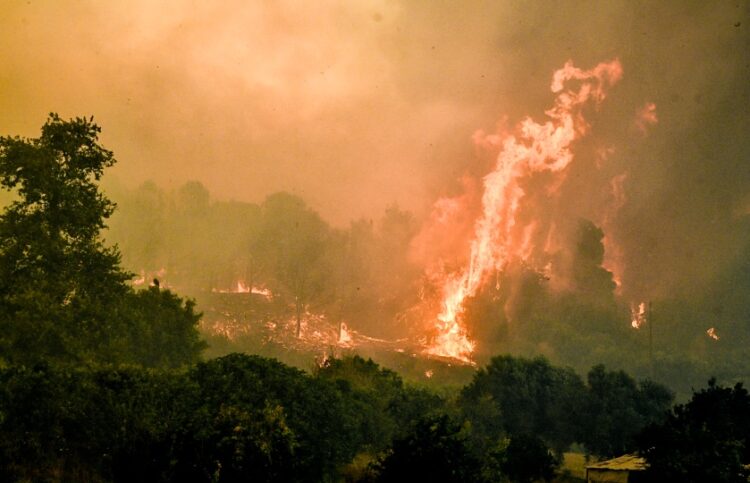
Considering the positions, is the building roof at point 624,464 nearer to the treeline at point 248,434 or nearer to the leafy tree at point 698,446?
the treeline at point 248,434

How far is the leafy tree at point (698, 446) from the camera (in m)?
22.6

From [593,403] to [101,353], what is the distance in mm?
58194

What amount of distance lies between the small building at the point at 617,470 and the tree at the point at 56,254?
32416mm

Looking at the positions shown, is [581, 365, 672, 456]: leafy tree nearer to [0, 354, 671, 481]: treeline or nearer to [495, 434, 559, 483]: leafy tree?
[495, 434, 559, 483]: leafy tree

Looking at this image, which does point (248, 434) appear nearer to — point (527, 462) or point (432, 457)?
point (432, 457)

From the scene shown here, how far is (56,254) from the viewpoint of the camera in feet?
130

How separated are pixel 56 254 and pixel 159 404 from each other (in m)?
18.6

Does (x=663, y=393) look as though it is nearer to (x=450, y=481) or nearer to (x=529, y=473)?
(x=529, y=473)

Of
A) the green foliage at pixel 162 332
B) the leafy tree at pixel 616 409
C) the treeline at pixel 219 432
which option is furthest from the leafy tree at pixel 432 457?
the leafy tree at pixel 616 409

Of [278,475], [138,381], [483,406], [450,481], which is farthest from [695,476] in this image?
[483,406]

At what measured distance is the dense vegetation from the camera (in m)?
18.4

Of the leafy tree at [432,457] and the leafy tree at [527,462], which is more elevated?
the leafy tree at [432,457]

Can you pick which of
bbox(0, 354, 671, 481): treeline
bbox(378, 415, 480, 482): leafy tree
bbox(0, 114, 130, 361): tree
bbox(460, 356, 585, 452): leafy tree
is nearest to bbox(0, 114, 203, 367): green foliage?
bbox(0, 114, 130, 361): tree

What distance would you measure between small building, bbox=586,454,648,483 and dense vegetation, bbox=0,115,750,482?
338 cm
